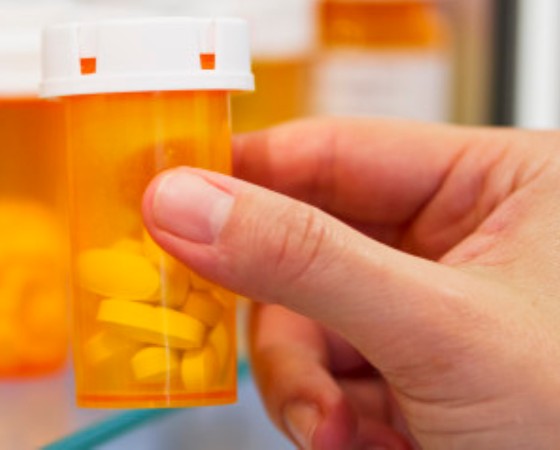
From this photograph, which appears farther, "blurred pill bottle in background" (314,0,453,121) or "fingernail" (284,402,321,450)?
"blurred pill bottle in background" (314,0,453,121)

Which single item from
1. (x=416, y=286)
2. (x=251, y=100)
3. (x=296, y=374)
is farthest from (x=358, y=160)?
(x=251, y=100)

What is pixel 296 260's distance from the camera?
1.72 feet

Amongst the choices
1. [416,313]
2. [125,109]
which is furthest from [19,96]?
[416,313]

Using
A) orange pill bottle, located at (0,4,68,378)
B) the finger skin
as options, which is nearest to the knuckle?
the finger skin

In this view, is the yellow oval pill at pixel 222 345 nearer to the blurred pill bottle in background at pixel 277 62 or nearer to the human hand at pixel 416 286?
the human hand at pixel 416 286

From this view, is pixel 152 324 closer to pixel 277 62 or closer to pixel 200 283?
pixel 200 283

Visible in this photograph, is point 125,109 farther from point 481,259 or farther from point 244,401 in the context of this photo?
point 244,401

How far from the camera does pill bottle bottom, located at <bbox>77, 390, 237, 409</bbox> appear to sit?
573 mm

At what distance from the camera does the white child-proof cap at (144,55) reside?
555 millimetres

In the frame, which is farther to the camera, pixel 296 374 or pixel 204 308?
pixel 296 374

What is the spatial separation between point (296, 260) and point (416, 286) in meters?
0.06

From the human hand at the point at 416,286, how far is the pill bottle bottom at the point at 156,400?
0.19 feet

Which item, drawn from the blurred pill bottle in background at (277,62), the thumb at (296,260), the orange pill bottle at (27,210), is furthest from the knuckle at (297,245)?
the blurred pill bottle in background at (277,62)

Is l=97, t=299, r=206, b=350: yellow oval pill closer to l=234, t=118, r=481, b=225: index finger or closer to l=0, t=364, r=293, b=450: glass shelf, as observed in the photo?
l=0, t=364, r=293, b=450: glass shelf
